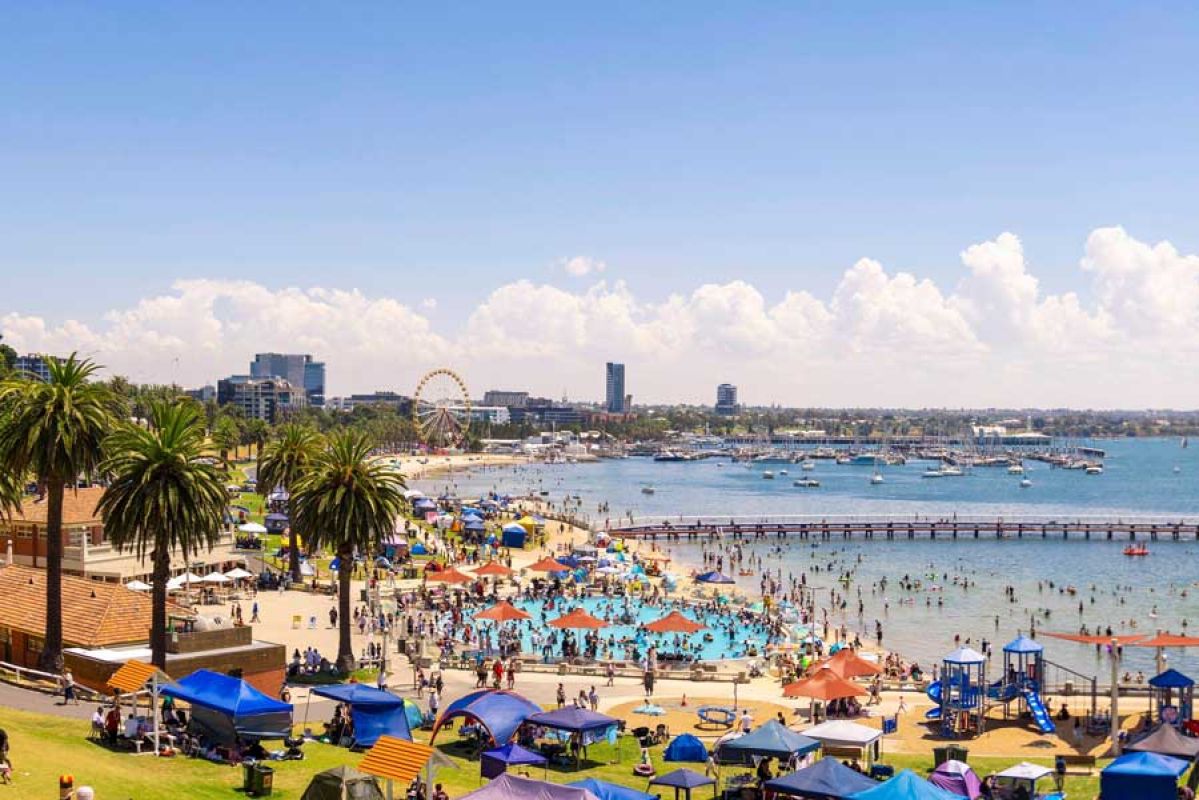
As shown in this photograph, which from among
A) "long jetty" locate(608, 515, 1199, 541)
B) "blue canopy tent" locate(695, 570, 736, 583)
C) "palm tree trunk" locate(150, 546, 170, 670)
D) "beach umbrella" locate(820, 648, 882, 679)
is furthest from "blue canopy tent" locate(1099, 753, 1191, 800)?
"long jetty" locate(608, 515, 1199, 541)

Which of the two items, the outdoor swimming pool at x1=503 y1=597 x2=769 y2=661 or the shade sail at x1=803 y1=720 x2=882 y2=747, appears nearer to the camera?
the shade sail at x1=803 y1=720 x2=882 y2=747

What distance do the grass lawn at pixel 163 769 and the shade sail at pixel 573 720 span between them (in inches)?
46.9

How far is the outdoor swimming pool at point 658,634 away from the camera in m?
55.4

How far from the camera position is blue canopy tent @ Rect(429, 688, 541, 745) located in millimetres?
30688

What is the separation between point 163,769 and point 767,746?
47.1 ft

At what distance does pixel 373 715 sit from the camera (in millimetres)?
30688

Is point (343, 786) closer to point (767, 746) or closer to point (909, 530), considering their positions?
point (767, 746)

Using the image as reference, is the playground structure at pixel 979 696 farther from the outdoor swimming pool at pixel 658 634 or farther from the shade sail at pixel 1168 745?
the outdoor swimming pool at pixel 658 634

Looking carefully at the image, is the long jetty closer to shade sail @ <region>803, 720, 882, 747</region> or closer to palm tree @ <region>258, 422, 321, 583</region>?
palm tree @ <region>258, 422, 321, 583</region>

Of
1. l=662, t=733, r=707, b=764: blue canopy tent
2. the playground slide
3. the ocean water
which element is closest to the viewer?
l=662, t=733, r=707, b=764: blue canopy tent


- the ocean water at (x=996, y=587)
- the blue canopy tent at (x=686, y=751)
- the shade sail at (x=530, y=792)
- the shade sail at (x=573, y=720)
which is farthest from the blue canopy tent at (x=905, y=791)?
the ocean water at (x=996, y=587)

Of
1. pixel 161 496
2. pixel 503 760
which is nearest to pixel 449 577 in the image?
pixel 161 496

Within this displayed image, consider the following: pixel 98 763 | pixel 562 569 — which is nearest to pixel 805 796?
pixel 98 763

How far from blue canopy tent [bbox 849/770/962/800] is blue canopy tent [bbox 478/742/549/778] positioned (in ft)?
26.6
